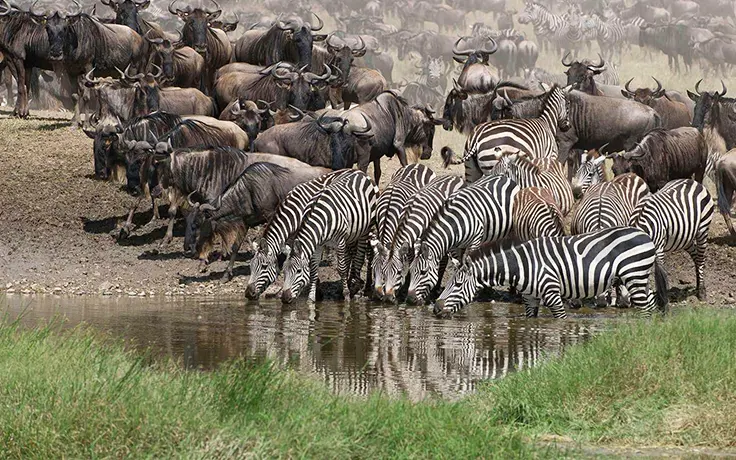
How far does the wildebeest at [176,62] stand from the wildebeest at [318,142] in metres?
4.93

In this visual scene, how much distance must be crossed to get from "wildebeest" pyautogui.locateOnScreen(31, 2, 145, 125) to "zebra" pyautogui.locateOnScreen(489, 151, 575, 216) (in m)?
8.97

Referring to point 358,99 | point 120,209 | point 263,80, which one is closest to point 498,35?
point 358,99

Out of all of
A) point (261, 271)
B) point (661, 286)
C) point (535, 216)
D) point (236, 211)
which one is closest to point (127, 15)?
point (236, 211)

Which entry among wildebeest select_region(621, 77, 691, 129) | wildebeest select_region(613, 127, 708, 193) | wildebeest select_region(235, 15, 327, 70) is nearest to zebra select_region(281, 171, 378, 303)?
wildebeest select_region(613, 127, 708, 193)

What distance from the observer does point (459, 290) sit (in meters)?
11.6

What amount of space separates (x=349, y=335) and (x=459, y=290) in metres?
1.14

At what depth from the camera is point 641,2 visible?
55625 mm

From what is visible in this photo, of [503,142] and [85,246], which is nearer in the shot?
[85,246]

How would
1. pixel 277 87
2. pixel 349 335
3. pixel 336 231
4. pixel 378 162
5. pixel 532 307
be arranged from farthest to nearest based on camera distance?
pixel 277 87 → pixel 378 162 → pixel 336 231 → pixel 532 307 → pixel 349 335

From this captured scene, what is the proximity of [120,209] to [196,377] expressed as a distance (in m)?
10.8

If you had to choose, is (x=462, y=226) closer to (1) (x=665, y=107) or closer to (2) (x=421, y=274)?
(2) (x=421, y=274)

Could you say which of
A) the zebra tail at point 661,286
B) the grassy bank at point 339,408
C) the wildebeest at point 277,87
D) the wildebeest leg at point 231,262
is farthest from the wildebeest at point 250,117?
the grassy bank at point 339,408

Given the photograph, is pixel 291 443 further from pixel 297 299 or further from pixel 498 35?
pixel 498 35

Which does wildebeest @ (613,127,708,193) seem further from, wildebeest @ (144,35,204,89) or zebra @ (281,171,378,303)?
wildebeest @ (144,35,204,89)
